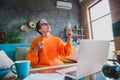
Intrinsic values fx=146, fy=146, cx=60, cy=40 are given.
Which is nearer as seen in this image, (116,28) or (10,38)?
(116,28)

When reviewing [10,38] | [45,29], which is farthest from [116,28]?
[10,38]

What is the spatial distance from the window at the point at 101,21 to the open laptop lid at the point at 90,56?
12.5 ft

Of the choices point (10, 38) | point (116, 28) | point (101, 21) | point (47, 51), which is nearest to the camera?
point (47, 51)

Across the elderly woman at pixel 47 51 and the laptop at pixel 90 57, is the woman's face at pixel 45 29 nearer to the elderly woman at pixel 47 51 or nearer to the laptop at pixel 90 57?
the elderly woman at pixel 47 51

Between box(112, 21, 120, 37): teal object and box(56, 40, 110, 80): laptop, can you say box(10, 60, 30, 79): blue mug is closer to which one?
box(56, 40, 110, 80): laptop

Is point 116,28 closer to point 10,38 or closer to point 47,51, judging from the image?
point 47,51

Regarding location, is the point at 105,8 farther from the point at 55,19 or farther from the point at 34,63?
the point at 34,63

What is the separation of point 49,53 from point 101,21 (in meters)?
3.76

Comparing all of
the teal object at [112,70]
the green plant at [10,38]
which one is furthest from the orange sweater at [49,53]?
the green plant at [10,38]

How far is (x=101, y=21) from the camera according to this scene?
5.07 metres

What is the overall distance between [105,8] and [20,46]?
3.03 metres

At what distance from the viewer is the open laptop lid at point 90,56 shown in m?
0.77

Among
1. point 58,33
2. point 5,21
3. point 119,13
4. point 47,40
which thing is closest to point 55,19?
point 58,33

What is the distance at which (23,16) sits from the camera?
4.95 m
